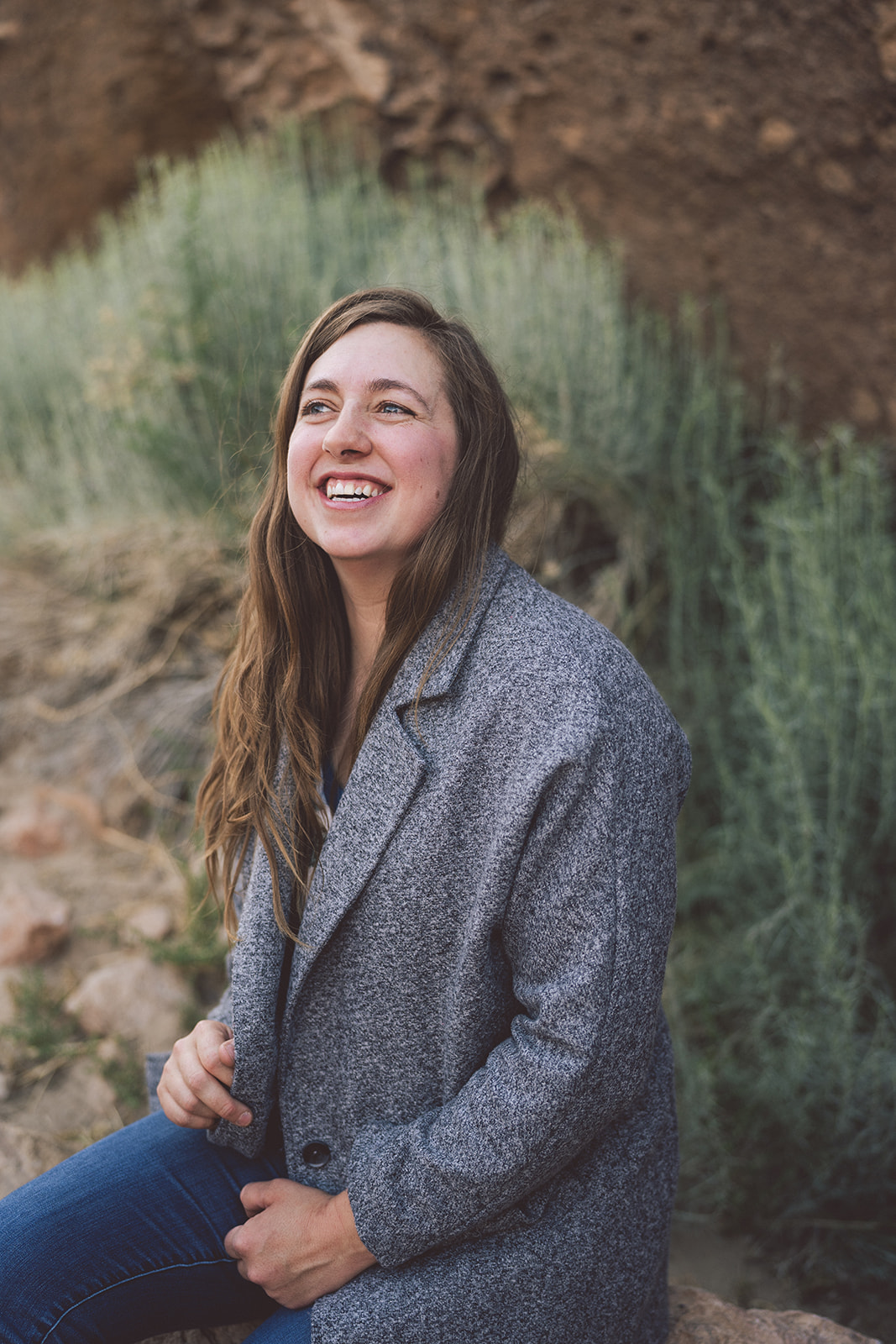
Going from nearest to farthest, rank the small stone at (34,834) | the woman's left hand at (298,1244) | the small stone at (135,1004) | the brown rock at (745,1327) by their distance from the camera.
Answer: the woman's left hand at (298,1244)
the brown rock at (745,1327)
the small stone at (135,1004)
the small stone at (34,834)

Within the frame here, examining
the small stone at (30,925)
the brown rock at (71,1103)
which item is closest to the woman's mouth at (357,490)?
the brown rock at (71,1103)

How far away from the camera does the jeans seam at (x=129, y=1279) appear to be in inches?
53.6

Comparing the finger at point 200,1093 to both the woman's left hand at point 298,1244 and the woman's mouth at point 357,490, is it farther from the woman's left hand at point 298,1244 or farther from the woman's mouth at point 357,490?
the woman's mouth at point 357,490

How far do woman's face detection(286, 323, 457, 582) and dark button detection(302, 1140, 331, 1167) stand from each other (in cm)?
86

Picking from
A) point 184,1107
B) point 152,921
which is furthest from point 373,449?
point 152,921

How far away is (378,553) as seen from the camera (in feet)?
4.89

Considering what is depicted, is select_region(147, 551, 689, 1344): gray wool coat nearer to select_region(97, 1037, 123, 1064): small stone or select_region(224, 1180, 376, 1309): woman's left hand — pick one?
select_region(224, 1180, 376, 1309): woman's left hand

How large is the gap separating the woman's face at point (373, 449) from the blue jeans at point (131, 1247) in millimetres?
952

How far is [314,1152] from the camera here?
1457 millimetres

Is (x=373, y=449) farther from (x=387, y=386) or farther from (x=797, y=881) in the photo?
(x=797, y=881)

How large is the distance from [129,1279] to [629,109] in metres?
3.64

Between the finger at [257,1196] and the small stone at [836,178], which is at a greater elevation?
the small stone at [836,178]

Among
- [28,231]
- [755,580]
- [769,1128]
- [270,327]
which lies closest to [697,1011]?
[769,1128]

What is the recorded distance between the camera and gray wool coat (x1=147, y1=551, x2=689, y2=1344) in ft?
3.95
